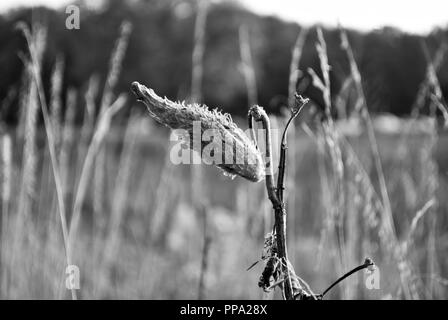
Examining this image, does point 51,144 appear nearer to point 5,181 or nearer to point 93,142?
point 93,142

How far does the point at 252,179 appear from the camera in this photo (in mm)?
693

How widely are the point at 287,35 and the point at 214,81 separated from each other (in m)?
4.25

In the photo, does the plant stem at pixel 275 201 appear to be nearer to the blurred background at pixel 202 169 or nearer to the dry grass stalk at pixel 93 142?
the blurred background at pixel 202 169

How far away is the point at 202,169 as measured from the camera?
5.62m

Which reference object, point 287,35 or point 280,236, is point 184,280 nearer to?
point 280,236

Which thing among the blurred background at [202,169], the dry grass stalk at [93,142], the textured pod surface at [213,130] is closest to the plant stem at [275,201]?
the textured pod surface at [213,130]

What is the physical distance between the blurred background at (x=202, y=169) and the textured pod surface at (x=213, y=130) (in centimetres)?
Result: 67

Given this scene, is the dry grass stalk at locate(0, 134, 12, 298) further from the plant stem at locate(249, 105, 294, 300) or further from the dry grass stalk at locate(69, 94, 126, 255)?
the plant stem at locate(249, 105, 294, 300)

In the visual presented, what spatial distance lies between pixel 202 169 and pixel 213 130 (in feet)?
16.3

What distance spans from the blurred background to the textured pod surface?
26.3 inches

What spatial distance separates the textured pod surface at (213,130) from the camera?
25.1 inches

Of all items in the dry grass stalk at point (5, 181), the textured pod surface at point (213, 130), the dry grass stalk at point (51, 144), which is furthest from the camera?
the dry grass stalk at point (5, 181)

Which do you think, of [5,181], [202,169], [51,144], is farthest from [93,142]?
[202,169]
